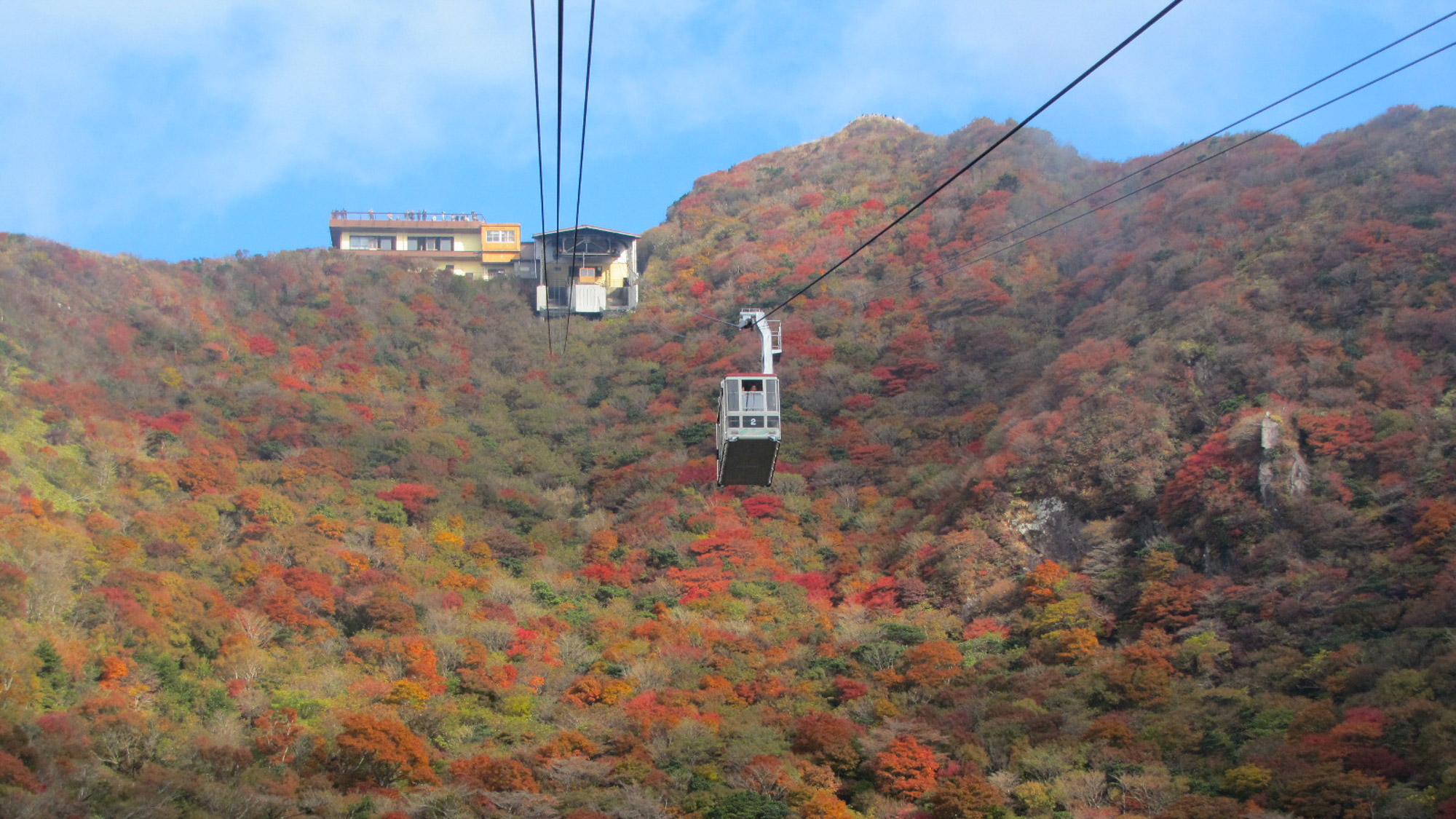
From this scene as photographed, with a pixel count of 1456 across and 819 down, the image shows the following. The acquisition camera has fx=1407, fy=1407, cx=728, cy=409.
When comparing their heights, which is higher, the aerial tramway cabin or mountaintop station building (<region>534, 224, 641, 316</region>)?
mountaintop station building (<region>534, 224, 641, 316</region>)

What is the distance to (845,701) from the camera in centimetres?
3556

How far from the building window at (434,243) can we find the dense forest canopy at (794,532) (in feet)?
28.5

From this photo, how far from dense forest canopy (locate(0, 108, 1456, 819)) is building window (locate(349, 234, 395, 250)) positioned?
28.4 feet

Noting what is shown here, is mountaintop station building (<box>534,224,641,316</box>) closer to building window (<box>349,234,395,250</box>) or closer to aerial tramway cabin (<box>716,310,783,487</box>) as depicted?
building window (<box>349,234,395,250</box>)

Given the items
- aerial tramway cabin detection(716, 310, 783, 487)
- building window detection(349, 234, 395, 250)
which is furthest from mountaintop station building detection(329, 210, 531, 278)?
aerial tramway cabin detection(716, 310, 783, 487)

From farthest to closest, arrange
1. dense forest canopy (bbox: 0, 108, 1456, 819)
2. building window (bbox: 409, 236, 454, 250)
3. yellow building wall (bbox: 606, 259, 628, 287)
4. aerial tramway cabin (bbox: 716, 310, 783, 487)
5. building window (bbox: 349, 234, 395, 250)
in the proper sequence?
building window (bbox: 349, 234, 395, 250)
building window (bbox: 409, 236, 454, 250)
yellow building wall (bbox: 606, 259, 628, 287)
dense forest canopy (bbox: 0, 108, 1456, 819)
aerial tramway cabin (bbox: 716, 310, 783, 487)

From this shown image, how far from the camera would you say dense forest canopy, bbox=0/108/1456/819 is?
3053 centimetres

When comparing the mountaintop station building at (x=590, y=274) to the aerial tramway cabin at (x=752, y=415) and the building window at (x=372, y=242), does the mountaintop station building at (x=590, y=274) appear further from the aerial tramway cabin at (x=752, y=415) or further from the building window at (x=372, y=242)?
the aerial tramway cabin at (x=752, y=415)

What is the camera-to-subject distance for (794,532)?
47.6 meters

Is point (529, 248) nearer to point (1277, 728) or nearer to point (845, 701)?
point (845, 701)

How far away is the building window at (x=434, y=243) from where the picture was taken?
78.0m

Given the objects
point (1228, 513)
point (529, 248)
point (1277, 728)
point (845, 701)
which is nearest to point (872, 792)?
point (845, 701)

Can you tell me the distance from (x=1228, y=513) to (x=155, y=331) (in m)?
42.9

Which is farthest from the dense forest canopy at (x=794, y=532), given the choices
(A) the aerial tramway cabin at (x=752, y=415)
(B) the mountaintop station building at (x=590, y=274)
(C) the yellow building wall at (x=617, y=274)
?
(A) the aerial tramway cabin at (x=752, y=415)
